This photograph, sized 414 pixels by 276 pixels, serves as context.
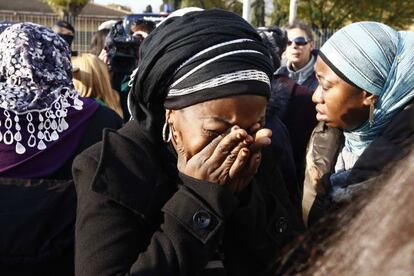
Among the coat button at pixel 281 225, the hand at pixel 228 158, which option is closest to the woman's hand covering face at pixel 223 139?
the hand at pixel 228 158

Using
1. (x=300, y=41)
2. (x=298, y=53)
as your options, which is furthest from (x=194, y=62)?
(x=300, y=41)

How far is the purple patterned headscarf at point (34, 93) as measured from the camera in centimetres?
215

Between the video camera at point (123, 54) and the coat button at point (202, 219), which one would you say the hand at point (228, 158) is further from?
the video camera at point (123, 54)

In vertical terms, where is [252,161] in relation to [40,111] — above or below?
above

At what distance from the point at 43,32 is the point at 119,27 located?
12.3 feet

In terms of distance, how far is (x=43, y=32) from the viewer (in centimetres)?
245

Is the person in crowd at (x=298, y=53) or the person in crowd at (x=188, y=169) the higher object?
the person in crowd at (x=188, y=169)

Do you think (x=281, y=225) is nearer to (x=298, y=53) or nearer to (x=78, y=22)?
(x=298, y=53)

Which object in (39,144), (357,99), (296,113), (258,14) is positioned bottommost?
(258,14)

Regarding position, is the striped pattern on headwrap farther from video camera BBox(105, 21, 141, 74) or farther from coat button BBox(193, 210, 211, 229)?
video camera BBox(105, 21, 141, 74)

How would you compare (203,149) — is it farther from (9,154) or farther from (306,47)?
(306,47)

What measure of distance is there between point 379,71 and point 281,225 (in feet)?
2.65

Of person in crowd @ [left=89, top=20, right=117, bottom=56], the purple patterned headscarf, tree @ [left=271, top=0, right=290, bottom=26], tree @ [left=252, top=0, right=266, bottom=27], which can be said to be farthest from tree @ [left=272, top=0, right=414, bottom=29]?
the purple patterned headscarf

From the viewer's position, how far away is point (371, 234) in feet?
2.07
